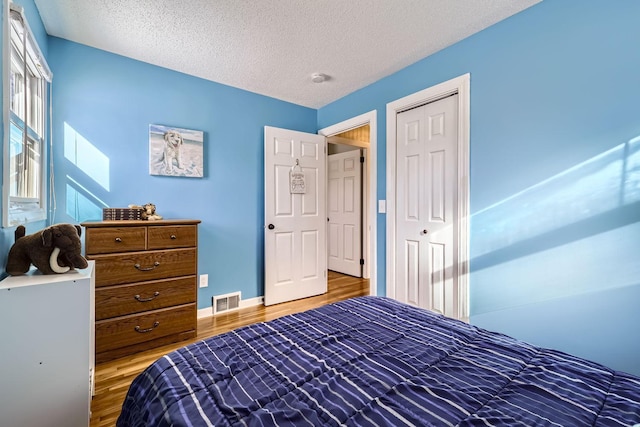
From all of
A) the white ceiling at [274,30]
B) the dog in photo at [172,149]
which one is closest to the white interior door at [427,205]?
the white ceiling at [274,30]

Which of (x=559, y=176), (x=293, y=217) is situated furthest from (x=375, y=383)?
(x=293, y=217)

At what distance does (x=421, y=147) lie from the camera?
2.58 meters

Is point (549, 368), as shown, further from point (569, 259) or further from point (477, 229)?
point (477, 229)

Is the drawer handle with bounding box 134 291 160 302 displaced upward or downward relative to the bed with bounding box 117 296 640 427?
downward

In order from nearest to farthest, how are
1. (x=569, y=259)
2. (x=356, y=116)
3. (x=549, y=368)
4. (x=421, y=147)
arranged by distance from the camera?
(x=549, y=368) → (x=569, y=259) → (x=421, y=147) → (x=356, y=116)

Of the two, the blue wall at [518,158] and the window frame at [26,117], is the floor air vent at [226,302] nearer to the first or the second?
the blue wall at [518,158]

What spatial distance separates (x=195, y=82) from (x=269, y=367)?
9.36ft

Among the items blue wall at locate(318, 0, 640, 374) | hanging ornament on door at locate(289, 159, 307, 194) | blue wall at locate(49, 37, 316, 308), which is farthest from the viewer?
hanging ornament on door at locate(289, 159, 307, 194)

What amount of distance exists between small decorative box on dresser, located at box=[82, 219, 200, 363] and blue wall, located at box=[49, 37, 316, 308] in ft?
1.55

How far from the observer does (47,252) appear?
4.48 ft

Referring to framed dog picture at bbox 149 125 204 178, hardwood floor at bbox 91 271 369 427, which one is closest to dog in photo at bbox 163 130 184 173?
framed dog picture at bbox 149 125 204 178

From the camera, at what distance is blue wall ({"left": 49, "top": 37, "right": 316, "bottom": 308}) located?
2258 mm

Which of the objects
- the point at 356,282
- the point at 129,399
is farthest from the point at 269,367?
the point at 356,282

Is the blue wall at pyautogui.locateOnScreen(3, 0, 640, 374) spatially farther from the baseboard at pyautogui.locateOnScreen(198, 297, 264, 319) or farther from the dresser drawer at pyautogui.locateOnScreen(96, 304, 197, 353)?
the dresser drawer at pyautogui.locateOnScreen(96, 304, 197, 353)
